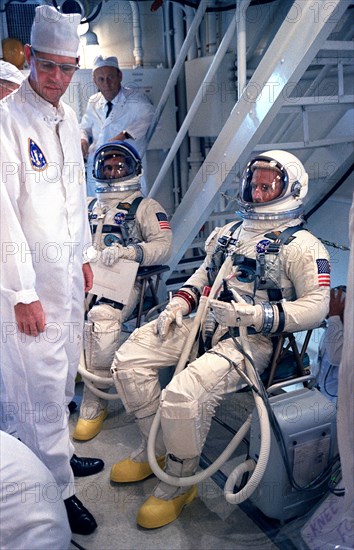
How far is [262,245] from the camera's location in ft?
7.34

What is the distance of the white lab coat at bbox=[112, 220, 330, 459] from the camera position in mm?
2020

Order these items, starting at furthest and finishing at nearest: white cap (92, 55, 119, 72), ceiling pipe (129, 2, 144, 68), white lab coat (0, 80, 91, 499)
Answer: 1. ceiling pipe (129, 2, 144, 68)
2. white cap (92, 55, 119, 72)
3. white lab coat (0, 80, 91, 499)

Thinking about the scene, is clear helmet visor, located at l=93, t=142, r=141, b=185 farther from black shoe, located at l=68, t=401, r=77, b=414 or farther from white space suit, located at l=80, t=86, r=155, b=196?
black shoe, located at l=68, t=401, r=77, b=414

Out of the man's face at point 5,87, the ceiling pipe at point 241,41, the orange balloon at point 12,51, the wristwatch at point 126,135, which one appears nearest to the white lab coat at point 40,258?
the man's face at point 5,87

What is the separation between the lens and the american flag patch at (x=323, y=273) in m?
2.11

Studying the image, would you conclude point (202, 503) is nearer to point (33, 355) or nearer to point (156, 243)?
point (33, 355)

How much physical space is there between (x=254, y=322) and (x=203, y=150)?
2496 millimetres

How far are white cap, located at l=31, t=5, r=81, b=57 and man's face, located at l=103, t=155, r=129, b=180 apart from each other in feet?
3.23

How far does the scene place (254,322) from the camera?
208 cm

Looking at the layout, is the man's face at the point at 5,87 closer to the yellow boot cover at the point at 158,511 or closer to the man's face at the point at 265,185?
the man's face at the point at 265,185

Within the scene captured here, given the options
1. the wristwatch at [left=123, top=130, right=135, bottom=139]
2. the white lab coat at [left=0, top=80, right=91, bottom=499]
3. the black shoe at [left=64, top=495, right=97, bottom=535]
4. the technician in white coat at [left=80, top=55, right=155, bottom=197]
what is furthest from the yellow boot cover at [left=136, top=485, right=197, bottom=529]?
the wristwatch at [left=123, top=130, right=135, bottom=139]

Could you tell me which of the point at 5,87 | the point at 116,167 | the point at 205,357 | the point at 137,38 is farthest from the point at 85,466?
the point at 137,38

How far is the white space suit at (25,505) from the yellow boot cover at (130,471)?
1.94 feet

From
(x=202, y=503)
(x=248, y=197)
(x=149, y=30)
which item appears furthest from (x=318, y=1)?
(x=149, y=30)
